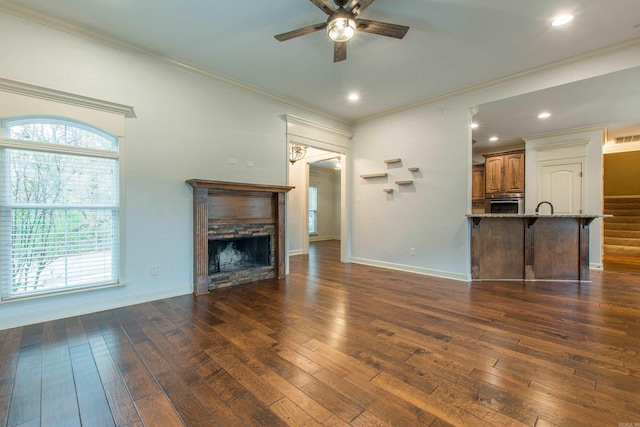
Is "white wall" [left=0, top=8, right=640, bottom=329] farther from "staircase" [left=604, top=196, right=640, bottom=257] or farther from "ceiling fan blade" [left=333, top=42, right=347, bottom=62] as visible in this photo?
"staircase" [left=604, top=196, right=640, bottom=257]

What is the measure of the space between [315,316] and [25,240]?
9.53 ft

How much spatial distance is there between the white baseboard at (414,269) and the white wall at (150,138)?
9.33 feet

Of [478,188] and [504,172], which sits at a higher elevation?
[504,172]

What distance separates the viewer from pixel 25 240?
104 inches

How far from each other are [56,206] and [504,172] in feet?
26.1

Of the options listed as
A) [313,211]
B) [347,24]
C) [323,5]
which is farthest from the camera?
[313,211]

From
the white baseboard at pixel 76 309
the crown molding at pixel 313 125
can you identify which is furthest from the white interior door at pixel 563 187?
the white baseboard at pixel 76 309

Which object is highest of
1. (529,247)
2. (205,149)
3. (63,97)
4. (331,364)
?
(63,97)

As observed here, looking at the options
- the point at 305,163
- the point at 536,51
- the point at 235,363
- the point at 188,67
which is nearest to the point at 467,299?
the point at 235,363

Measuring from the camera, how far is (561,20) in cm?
271

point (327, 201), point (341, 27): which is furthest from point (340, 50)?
point (327, 201)

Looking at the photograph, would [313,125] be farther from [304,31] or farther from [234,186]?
[304,31]

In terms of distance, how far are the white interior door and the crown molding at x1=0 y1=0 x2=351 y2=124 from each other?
5.99 m

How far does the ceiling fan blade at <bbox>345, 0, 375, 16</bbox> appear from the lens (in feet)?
7.44
